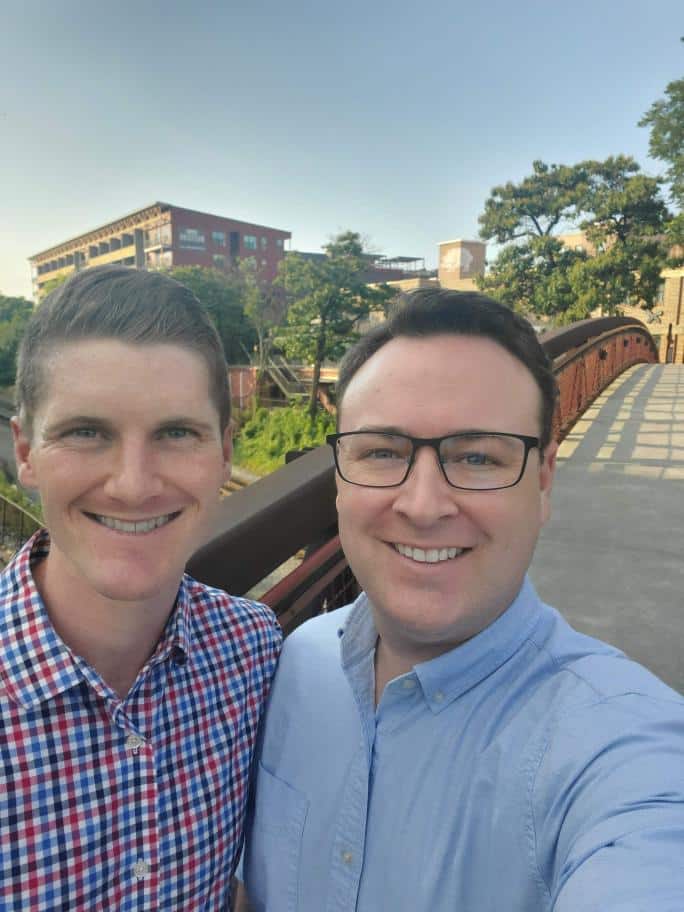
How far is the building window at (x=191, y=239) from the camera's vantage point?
51969 millimetres

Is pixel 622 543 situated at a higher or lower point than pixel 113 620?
lower

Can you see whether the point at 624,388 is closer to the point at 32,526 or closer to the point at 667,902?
the point at 667,902

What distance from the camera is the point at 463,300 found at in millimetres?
1209

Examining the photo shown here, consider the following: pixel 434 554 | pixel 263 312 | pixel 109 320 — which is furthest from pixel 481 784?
pixel 263 312

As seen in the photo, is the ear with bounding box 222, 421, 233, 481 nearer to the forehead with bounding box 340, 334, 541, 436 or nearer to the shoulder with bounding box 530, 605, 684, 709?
the forehead with bounding box 340, 334, 541, 436

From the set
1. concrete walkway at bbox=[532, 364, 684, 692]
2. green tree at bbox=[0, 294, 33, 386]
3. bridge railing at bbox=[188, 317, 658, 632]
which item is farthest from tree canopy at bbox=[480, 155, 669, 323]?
green tree at bbox=[0, 294, 33, 386]

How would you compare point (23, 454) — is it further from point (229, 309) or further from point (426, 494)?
point (229, 309)

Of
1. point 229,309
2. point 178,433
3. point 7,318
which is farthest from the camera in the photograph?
point 7,318

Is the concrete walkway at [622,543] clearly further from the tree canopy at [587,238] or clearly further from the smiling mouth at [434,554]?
the tree canopy at [587,238]

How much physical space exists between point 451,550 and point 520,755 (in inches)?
13.6

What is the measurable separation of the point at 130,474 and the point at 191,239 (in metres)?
56.0

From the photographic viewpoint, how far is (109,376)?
1.04 m

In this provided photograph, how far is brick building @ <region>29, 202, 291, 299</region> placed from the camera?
51.6m

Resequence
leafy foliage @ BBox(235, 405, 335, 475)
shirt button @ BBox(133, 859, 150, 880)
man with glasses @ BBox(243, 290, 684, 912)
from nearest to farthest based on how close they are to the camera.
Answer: man with glasses @ BBox(243, 290, 684, 912)
shirt button @ BBox(133, 859, 150, 880)
leafy foliage @ BBox(235, 405, 335, 475)
